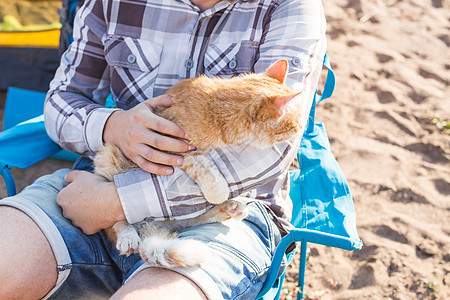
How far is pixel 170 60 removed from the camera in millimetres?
1606

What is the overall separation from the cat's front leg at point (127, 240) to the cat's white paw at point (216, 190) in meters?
0.26

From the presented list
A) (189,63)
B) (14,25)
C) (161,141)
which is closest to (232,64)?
(189,63)

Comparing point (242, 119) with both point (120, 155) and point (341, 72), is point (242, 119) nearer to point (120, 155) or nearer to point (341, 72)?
point (120, 155)

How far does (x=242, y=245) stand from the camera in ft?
4.46

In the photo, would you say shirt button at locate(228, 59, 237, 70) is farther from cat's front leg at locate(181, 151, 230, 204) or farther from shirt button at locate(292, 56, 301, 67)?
cat's front leg at locate(181, 151, 230, 204)

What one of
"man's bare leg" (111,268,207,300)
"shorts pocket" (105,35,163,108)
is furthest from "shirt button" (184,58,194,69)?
"man's bare leg" (111,268,207,300)

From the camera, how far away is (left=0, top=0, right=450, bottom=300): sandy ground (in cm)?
216

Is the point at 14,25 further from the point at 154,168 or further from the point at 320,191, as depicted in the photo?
the point at 320,191

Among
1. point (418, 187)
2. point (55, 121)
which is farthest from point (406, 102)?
point (55, 121)

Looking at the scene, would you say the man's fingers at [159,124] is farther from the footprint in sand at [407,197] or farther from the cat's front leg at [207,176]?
the footprint in sand at [407,197]

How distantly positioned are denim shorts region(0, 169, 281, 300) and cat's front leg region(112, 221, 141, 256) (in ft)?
0.17

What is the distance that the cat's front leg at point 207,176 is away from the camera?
51.9 inches

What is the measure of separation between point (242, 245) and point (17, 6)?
4.22 meters

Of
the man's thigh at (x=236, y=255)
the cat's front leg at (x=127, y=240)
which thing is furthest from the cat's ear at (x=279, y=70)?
the cat's front leg at (x=127, y=240)
